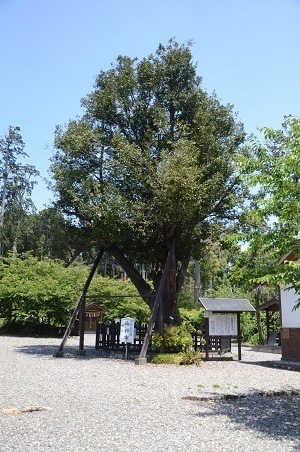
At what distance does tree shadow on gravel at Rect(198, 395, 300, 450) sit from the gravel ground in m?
0.02

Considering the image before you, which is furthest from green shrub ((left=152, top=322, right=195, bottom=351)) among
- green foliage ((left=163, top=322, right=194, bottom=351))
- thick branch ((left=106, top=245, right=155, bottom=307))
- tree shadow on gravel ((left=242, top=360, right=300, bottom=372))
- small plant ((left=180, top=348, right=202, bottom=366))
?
tree shadow on gravel ((left=242, top=360, right=300, bottom=372))

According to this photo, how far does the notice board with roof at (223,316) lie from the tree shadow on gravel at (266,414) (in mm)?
8645

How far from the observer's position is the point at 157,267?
19859 mm

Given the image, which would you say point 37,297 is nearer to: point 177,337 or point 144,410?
point 177,337

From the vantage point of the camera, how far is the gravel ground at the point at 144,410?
5730 millimetres

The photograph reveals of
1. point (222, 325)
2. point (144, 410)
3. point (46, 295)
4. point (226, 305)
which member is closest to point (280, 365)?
point (222, 325)

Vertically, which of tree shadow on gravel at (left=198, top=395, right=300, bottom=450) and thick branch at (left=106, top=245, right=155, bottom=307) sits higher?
thick branch at (left=106, top=245, right=155, bottom=307)

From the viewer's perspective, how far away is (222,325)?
18891mm

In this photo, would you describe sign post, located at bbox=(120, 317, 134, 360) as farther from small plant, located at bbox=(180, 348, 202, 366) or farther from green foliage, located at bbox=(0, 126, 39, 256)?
green foliage, located at bbox=(0, 126, 39, 256)

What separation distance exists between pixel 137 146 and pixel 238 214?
18.8ft

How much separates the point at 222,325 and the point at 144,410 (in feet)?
38.0

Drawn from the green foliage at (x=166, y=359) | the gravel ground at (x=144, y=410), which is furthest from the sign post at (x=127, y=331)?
the gravel ground at (x=144, y=410)

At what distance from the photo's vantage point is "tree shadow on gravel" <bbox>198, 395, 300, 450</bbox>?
6484 mm

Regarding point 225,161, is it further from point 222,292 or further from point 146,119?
point 222,292
